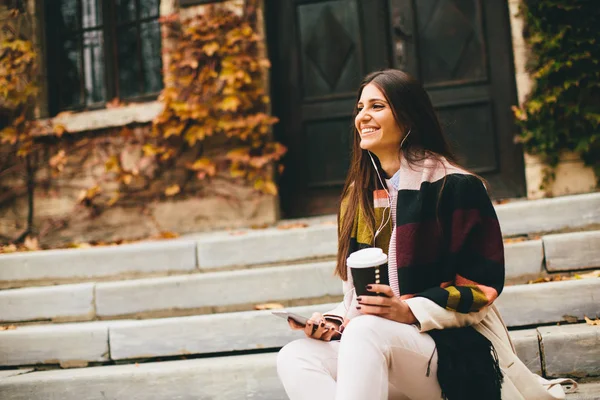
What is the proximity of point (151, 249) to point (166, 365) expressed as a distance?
1024mm

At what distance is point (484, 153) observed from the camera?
4566 millimetres

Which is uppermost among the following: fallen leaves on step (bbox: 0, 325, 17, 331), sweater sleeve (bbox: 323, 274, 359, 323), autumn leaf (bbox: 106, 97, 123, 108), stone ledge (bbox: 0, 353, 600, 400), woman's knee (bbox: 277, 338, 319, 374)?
autumn leaf (bbox: 106, 97, 123, 108)

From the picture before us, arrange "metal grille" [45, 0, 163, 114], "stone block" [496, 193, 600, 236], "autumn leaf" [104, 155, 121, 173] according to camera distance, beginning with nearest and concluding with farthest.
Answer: "stone block" [496, 193, 600, 236] < "autumn leaf" [104, 155, 121, 173] < "metal grille" [45, 0, 163, 114]

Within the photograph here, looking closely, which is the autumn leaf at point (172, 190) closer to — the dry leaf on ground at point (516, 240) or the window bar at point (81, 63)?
the window bar at point (81, 63)

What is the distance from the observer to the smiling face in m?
1.98

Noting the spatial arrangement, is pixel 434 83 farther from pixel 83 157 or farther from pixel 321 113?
pixel 83 157

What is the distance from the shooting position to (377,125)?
200cm

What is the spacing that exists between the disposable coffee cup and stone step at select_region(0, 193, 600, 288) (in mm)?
1760

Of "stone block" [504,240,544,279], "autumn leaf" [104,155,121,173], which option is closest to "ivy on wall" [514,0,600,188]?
"stone block" [504,240,544,279]

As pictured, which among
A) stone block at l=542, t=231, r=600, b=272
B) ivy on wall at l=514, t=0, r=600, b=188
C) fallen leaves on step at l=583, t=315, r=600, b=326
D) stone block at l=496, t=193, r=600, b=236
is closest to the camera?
fallen leaves on step at l=583, t=315, r=600, b=326

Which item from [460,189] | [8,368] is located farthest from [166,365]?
[460,189]

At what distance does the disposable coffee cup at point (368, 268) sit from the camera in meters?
1.60

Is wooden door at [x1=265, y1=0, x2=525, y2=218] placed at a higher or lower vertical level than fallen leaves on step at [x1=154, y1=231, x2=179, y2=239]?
higher

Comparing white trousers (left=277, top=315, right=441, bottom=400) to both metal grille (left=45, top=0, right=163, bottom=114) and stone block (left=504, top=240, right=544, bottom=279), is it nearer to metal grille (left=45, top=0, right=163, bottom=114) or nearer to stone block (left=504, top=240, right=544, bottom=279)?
stone block (left=504, top=240, right=544, bottom=279)
